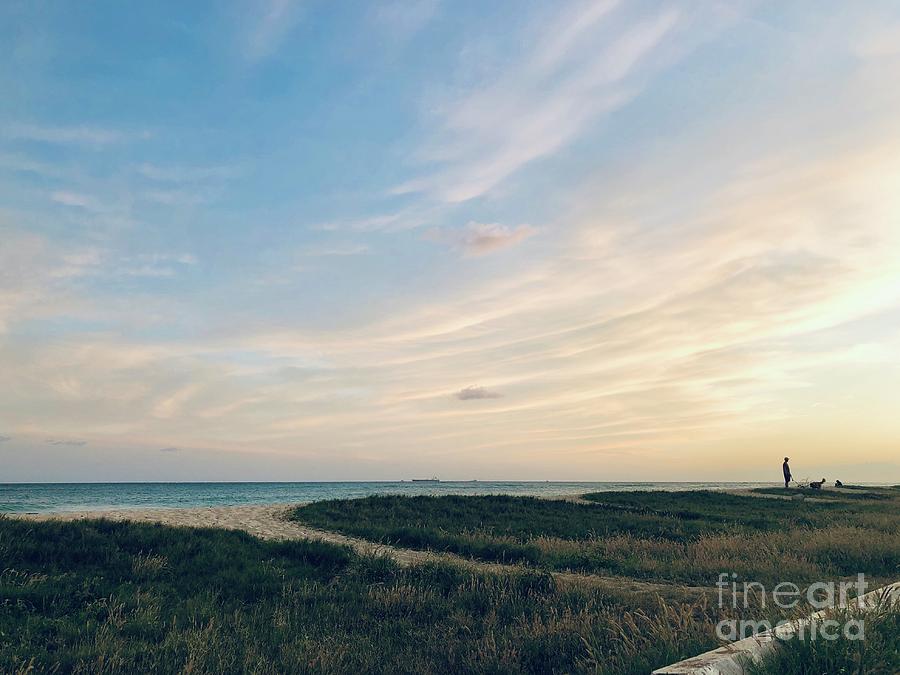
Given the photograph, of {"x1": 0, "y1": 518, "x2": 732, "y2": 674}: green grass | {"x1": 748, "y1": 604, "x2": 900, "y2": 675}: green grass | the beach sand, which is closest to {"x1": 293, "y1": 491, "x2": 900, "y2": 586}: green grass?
the beach sand

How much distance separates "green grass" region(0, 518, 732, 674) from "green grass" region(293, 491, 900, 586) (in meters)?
4.50

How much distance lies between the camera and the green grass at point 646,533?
1491cm

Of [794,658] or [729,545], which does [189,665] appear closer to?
[794,658]

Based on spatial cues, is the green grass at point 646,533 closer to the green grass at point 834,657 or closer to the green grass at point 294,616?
the green grass at point 294,616

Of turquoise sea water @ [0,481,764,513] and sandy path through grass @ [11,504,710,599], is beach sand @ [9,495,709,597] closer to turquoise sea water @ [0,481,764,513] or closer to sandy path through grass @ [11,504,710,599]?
sandy path through grass @ [11,504,710,599]

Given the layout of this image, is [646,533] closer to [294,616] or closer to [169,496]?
[294,616]

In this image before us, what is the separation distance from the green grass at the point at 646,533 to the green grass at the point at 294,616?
177 inches

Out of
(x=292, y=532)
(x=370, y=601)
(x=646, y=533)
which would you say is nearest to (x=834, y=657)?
(x=370, y=601)

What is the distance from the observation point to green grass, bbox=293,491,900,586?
1491 centimetres

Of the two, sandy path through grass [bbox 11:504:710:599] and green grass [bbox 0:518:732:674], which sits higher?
green grass [bbox 0:518:732:674]

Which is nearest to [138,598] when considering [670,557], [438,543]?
[438,543]

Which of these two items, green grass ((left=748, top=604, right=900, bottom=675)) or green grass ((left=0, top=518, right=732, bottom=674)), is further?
green grass ((left=0, top=518, right=732, bottom=674))

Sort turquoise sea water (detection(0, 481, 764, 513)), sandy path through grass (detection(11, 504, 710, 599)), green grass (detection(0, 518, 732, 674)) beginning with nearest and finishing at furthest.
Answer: green grass (detection(0, 518, 732, 674))
sandy path through grass (detection(11, 504, 710, 599))
turquoise sea water (detection(0, 481, 764, 513))

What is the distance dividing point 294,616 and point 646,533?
16546 millimetres
